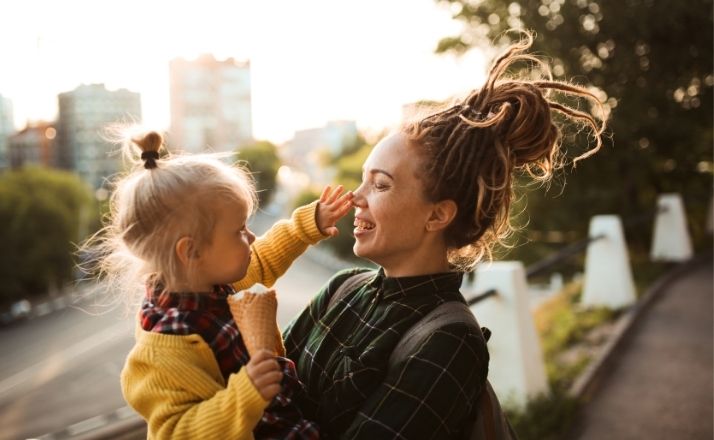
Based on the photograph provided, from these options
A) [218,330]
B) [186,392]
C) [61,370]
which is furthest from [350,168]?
[186,392]

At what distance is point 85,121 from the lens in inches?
2160

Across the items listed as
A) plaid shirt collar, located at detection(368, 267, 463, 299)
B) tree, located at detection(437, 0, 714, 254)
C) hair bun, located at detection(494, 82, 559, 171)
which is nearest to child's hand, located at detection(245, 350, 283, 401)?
plaid shirt collar, located at detection(368, 267, 463, 299)

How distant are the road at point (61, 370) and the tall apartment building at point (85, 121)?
1157 cm

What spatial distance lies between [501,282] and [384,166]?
2460mm

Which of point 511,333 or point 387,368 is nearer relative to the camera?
point 387,368

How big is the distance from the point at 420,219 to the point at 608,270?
562 cm

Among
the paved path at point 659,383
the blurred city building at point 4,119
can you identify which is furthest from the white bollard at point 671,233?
the blurred city building at point 4,119

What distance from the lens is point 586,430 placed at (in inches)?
150

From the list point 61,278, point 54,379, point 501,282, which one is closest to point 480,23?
point 501,282

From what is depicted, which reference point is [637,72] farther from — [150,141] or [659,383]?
[150,141]

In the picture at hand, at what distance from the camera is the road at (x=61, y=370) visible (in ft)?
112

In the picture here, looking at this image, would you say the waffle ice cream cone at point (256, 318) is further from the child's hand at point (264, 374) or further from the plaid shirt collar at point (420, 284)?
the plaid shirt collar at point (420, 284)

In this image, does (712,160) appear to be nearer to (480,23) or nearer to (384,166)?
(480,23)

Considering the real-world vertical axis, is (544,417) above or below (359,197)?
below
